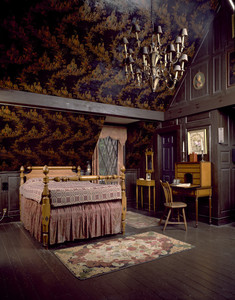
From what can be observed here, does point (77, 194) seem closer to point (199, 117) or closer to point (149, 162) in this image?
point (199, 117)

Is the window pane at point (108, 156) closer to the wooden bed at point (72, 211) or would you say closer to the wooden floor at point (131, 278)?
the wooden bed at point (72, 211)

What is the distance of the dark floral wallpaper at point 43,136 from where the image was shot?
4.86 meters

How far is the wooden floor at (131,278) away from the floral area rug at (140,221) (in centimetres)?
142

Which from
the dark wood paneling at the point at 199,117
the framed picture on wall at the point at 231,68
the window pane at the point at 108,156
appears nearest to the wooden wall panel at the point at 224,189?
the dark wood paneling at the point at 199,117

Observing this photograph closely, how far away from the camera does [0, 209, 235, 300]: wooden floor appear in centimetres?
230

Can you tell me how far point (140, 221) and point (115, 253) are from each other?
2051 millimetres

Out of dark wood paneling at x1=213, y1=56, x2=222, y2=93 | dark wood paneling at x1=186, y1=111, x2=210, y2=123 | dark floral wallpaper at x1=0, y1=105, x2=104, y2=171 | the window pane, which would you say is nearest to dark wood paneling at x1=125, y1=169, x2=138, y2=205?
the window pane

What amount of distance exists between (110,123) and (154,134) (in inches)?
54.0

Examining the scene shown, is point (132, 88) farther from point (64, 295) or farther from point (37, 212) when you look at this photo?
point (64, 295)

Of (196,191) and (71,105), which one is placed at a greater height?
(71,105)

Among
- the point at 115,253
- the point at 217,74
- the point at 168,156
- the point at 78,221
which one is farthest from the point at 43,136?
the point at 217,74

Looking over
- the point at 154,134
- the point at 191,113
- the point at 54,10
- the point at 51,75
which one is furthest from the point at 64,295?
the point at 154,134

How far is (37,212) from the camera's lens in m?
4.04

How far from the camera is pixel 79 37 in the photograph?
405 centimetres
